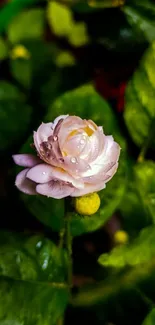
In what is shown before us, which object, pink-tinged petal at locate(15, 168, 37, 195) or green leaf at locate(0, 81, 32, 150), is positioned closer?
pink-tinged petal at locate(15, 168, 37, 195)

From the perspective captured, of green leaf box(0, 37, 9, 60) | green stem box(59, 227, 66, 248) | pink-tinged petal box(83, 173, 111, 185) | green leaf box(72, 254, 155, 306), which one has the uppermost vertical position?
pink-tinged petal box(83, 173, 111, 185)

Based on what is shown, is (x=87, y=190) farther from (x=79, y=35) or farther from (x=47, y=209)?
(x=79, y=35)

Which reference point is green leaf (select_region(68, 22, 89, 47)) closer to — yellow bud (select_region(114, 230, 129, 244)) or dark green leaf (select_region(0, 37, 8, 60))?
dark green leaf (select_region(0, 37, 8, 60))

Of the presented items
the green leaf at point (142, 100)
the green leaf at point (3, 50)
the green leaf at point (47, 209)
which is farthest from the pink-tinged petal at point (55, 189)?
the green leaf at point (3, 50)

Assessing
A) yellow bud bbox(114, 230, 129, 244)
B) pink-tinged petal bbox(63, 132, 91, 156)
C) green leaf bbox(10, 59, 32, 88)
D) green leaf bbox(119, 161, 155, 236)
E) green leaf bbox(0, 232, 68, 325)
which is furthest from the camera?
green leaf bbox(10, 59, 32, 88)

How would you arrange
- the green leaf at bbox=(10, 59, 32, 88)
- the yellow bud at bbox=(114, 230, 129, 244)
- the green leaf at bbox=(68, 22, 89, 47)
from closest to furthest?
the yellow bud at bbox=(114, 230, 129, 244)
the green leaf at bbox=(10, 59, 32, 88)
the green leaf at bbox=(68, 22, 89, 47)

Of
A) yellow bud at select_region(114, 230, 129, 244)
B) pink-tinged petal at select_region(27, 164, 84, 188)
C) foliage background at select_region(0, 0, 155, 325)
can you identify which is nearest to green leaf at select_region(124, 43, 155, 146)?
foliage background at select_region(0, 0, 155, 325)

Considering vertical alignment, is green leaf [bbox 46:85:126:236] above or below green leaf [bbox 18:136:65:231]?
above

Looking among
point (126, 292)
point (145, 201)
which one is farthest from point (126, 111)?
point (126, 292)
